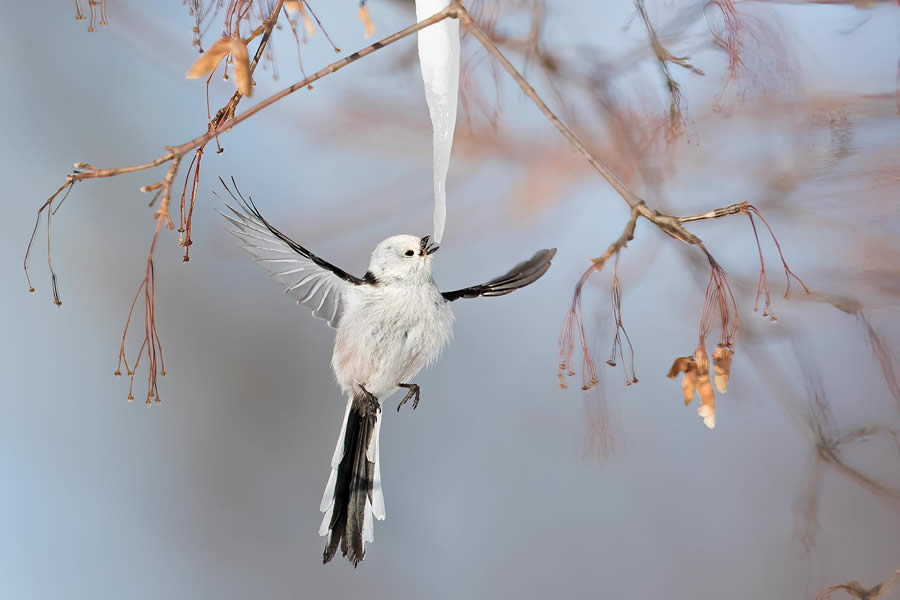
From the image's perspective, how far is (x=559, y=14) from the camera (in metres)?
0.83

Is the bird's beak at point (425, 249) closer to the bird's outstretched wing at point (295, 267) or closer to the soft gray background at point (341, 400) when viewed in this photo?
the bird's outstretched wing at point (295, 267)

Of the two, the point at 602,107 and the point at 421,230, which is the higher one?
the point at 602,107

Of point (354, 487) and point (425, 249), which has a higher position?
point (425, 249)

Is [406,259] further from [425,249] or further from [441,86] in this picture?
[441,86]

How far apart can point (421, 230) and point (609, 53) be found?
32 cm

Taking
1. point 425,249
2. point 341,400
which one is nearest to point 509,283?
point 425,249

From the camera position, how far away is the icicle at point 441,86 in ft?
1.68

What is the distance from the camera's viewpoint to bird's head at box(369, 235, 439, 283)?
536 mm

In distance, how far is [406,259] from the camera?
540 mm

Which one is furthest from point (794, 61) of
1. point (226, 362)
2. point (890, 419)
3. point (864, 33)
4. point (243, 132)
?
point (226, 362)

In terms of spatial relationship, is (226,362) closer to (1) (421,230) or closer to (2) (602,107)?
(1) (421,230)

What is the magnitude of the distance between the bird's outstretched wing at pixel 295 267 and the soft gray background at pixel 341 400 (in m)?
0.25

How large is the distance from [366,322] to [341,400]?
32cm

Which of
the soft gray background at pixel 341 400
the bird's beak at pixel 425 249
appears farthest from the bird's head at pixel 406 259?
the soft gray background at pixel 341 400
